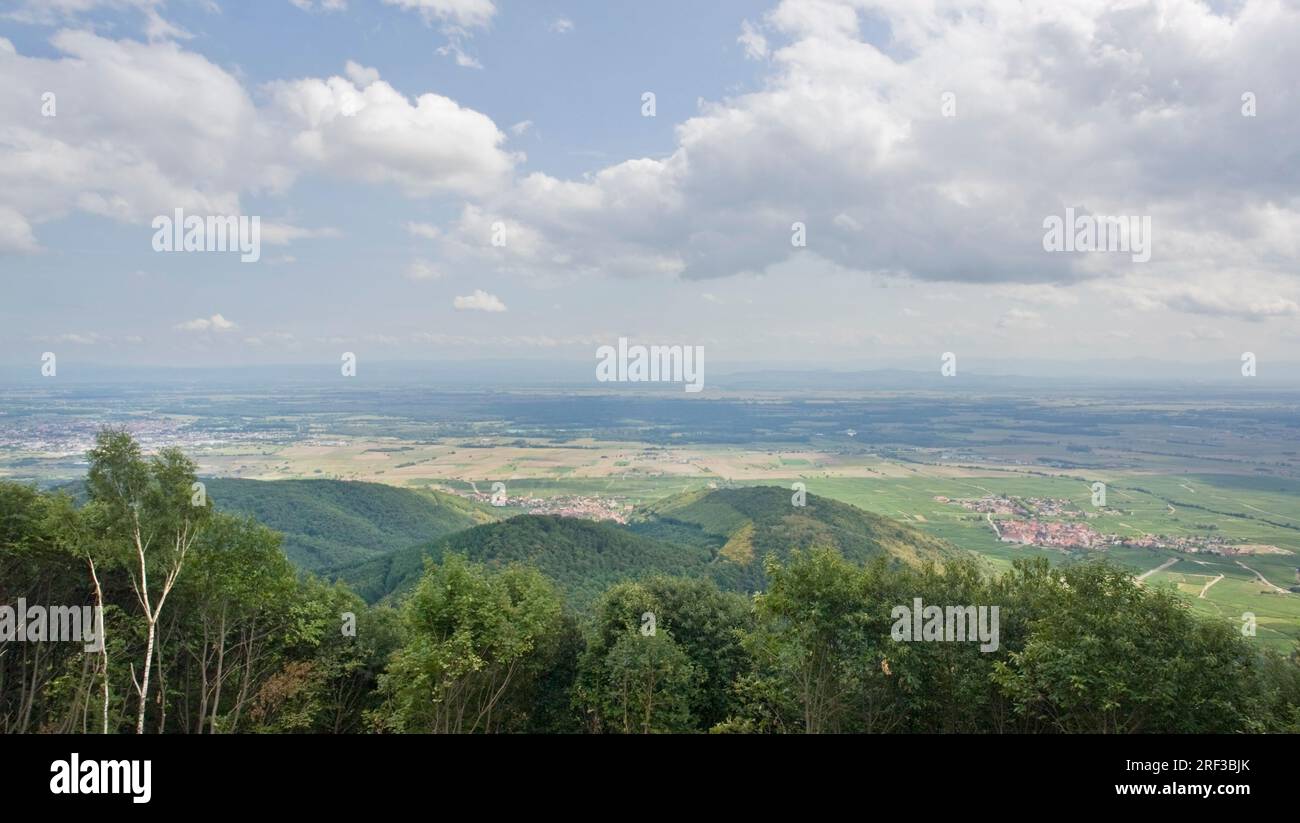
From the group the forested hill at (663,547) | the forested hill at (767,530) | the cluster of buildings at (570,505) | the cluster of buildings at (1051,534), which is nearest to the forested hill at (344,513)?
→ the cluster of buildings at (570,505)

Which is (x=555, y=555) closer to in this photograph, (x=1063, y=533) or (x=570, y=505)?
(x=570, y=505)

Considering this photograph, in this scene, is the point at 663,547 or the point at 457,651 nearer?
the point at 457,651

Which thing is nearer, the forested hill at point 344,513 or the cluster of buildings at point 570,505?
the forested hill at point 344,513

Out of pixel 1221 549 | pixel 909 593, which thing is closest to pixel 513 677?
pixel 909 593

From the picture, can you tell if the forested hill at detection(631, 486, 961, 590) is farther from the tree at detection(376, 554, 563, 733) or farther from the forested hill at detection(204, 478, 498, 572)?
the tree at detection(376, 554, 563, 733)

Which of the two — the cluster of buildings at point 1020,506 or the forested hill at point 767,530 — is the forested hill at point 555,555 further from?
the cluster of buildings at point 1020,506

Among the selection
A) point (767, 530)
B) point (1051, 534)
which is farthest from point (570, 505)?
point (1051, 534)
